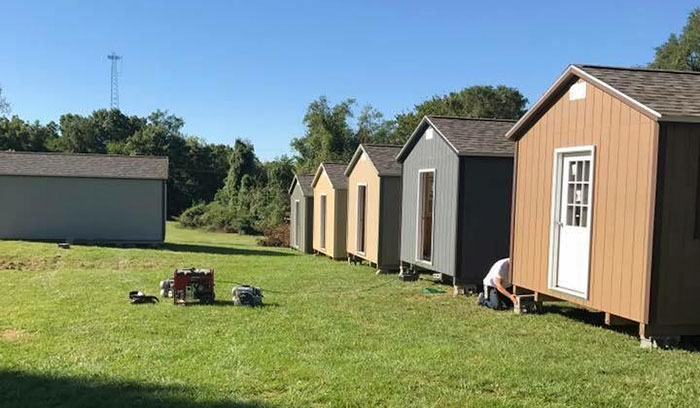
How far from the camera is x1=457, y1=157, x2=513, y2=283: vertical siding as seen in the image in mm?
11336

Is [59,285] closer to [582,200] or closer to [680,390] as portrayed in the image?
[582,200]

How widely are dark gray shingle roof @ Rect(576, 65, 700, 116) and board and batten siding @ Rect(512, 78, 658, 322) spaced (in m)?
0.17

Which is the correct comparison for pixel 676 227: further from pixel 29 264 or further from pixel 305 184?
pixel 305 184

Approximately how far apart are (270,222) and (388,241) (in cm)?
2091

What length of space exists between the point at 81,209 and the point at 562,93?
19102 millimetres

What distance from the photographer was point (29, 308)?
9336 millimetres

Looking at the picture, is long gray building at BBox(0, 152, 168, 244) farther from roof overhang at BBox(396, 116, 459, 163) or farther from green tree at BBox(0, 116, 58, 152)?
green tree at BBox(0, 116, 58, 152)

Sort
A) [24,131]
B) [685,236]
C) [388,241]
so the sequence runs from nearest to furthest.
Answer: [685,236], [388,241], [24,131]

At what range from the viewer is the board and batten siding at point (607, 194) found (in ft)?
23.0

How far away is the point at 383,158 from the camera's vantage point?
52.5 ft

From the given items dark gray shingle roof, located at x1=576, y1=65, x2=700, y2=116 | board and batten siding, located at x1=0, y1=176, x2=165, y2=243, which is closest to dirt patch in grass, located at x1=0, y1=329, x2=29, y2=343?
dark gray shingle roof, located at x1=576, y1=65, x2=700, y2=116

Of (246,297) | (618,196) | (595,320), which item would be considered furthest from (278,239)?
(618,196)

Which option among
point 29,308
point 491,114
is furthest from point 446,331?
point 491,114

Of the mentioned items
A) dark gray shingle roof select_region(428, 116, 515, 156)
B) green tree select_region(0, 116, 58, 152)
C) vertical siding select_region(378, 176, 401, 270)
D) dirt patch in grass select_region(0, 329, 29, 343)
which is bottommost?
dirt patch in grass select_region(0, 329, 29, 343)
